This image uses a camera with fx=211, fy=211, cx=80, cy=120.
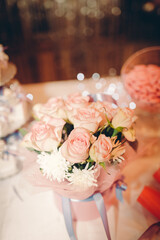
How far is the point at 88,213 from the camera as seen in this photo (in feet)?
2.61

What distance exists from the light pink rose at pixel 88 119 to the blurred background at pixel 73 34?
2.78 m

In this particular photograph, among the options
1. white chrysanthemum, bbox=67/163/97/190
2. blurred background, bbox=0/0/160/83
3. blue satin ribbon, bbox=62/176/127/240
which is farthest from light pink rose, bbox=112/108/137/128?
blurred background, bbox=0/0/160/83

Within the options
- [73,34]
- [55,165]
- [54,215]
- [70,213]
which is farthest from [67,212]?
[73,34]

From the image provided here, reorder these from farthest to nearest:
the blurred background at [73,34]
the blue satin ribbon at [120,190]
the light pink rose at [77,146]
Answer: the blurred background at [73,34]
the blue satin ribbon at [120,190]
the light pink rose at [77,146]

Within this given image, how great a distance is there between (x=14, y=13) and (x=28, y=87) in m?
2.68

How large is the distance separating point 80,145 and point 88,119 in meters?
0.08

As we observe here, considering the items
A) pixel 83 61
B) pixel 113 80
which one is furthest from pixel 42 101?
pixel 83 61

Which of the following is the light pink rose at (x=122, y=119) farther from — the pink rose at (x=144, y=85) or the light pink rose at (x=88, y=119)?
the pink rose at (x=144, y=85)

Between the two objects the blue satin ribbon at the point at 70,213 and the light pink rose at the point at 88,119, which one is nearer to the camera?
the light pink rose at the point at 88,119

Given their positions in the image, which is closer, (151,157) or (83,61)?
(151,157)

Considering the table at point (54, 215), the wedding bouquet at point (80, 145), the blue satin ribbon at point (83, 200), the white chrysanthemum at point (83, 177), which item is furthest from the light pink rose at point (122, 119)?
the table at point (54, 215)

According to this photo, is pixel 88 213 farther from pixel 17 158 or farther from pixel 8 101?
pixel 8 101

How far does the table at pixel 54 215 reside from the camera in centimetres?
79

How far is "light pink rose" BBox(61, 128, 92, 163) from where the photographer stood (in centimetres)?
57
